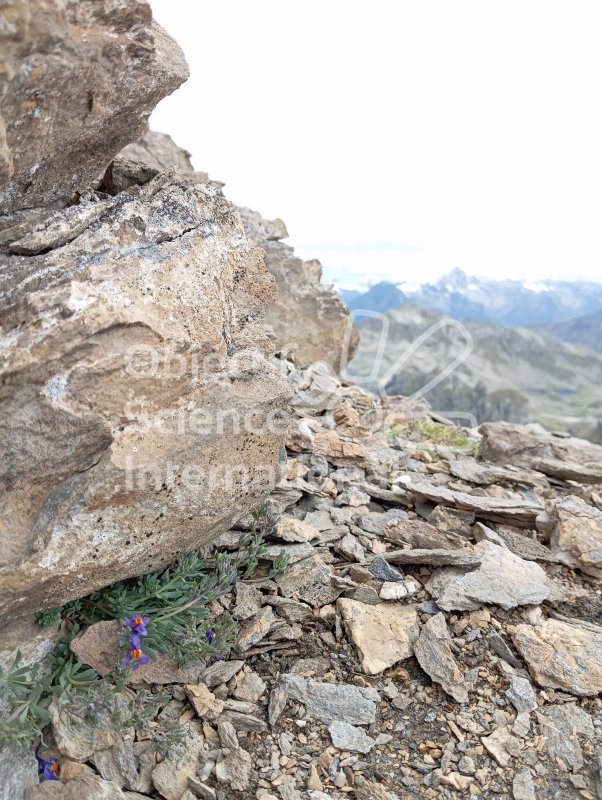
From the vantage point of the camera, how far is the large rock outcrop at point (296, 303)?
11188mm

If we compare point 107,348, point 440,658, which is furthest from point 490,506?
point 107,348

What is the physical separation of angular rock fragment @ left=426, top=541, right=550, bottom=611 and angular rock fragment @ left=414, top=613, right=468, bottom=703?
0.79ft

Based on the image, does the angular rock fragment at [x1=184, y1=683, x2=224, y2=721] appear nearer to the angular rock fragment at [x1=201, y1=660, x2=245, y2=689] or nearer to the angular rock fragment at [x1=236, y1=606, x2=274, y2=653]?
the angular rock fragment at [x1=201, y1=660, x2=245, y2=689]

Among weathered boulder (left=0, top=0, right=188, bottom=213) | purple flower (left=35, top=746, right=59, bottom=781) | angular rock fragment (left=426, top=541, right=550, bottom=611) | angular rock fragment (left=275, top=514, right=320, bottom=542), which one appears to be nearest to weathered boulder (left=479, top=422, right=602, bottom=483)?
angular rock fragment (left=426, top=541, right=550, bottom=611)

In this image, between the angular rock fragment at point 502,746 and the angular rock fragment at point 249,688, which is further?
the angular rock fragment at point 249,688

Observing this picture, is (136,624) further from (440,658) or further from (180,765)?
(440,658)

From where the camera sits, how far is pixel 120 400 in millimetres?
3938

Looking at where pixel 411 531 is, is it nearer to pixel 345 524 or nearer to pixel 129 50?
pixel 345 524

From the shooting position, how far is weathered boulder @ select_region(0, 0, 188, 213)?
308cm

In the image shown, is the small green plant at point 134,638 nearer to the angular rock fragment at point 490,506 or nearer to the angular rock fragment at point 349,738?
the angular rock fragment at point 349,738

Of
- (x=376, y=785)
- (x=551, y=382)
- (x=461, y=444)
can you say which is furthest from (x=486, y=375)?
(x=376, y=785)

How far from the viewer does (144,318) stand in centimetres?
395

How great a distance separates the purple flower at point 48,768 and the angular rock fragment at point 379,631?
2109 millimetres


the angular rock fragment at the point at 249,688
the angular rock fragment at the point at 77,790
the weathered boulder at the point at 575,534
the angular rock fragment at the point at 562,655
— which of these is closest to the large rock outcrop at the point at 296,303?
the weathered boulder at the point at 575,534
